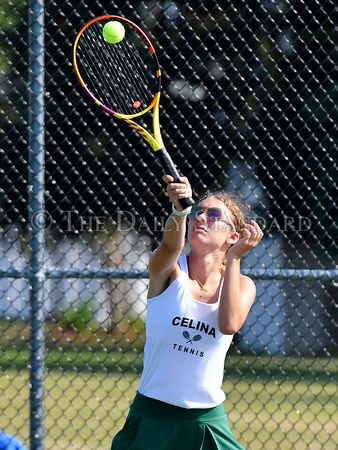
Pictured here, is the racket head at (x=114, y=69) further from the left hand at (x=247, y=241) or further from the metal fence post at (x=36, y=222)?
the left hand at (x=247, y=241)

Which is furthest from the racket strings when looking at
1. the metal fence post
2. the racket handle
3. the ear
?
the ear

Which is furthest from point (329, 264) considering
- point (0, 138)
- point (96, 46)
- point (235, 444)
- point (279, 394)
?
point (235, 444)

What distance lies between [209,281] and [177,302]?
0.19 metres

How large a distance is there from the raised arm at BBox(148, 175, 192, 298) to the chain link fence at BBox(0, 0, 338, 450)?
3.21 ft

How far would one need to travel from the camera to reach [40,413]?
3.40 m

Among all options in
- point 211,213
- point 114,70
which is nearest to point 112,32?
point 114,70

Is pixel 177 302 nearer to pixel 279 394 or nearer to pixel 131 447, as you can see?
pixel 131 447

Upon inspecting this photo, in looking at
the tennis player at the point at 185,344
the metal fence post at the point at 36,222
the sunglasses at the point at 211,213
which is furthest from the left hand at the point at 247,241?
the metal fence post at the point at 36,222

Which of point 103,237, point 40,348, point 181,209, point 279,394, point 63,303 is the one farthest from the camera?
point 63,303

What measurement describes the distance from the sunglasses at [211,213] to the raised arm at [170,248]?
6cm

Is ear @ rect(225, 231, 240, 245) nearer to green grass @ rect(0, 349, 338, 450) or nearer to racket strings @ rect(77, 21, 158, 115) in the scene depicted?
racket strings @ rect(77, 21, 158, 115)

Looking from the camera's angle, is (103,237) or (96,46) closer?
(96,46)

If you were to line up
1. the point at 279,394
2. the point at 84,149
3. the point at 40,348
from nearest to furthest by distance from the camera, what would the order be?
the point at 40,348 → the point at 279,394 → the point at 84,149

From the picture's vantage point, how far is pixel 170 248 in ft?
7.99
